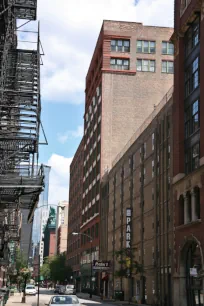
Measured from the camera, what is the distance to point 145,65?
9506cm

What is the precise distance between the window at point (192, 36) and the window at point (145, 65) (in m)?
43.4

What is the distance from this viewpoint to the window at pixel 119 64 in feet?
312

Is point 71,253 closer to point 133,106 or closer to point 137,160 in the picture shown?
point 133,106

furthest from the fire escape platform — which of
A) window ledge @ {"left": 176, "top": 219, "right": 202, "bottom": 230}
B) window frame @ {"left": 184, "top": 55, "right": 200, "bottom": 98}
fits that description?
window frame @ {"left": 184, "top": 55, "right": 200, "bottom": 98}

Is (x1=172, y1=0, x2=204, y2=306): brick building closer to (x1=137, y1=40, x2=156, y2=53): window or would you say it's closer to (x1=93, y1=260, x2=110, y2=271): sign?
(x1=93, y1=260, x2=110, y2=271): sign

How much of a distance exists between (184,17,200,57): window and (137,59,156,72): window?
143ft

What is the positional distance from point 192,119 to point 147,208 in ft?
53.2

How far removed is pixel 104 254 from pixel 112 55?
37523 millimetres

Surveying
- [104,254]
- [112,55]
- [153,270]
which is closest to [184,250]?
[153,270]

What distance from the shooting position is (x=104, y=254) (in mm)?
85125

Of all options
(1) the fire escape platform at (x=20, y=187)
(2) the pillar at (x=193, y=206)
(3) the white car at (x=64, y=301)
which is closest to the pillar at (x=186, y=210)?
(2) the pillar at (x=193, y=206)

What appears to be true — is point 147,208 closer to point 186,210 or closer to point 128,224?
point 128,224

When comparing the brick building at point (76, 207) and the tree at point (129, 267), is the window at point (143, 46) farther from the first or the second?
the tree at point (129, 267)

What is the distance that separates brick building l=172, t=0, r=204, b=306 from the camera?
4350 centimetres
